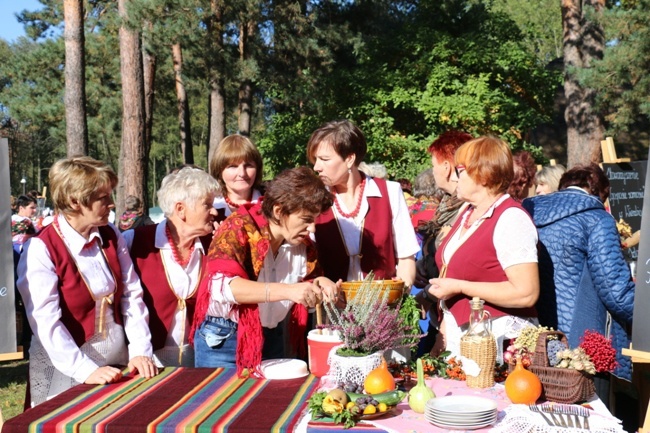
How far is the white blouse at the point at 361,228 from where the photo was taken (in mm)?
3225

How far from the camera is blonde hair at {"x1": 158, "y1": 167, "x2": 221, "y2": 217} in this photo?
306cm

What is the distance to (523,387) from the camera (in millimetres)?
2225

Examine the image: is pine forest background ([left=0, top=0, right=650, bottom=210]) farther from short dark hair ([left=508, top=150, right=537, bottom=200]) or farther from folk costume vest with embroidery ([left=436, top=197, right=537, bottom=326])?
folk costume vest with embroidery ([left=436, top=197, right=537, bottom=326])

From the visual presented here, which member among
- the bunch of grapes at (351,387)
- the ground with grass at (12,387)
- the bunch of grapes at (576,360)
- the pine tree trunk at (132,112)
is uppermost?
the pine tree trunk at (132,112)

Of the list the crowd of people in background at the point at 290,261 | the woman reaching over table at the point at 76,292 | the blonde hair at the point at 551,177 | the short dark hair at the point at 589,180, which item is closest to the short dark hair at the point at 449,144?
the crowd of people in background at the point at 290,261

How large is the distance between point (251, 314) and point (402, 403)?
71cm

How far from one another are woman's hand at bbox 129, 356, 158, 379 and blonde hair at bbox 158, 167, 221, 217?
0.69 meters

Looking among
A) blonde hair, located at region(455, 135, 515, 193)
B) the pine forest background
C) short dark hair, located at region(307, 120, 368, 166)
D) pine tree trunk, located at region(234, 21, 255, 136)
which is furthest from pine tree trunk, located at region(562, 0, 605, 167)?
blonde hair, located at region(455, 135, 515, 193)

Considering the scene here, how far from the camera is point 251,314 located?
2682 millimetres

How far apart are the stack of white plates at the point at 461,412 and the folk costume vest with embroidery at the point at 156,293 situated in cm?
143

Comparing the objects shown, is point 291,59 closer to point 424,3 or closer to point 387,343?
point 424,3

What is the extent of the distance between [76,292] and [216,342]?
619 mm

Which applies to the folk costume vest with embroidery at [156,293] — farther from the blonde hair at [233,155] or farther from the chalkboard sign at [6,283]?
the blonde hair at [233,155]

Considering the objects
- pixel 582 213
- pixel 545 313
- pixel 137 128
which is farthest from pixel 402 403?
pixel 137 128
